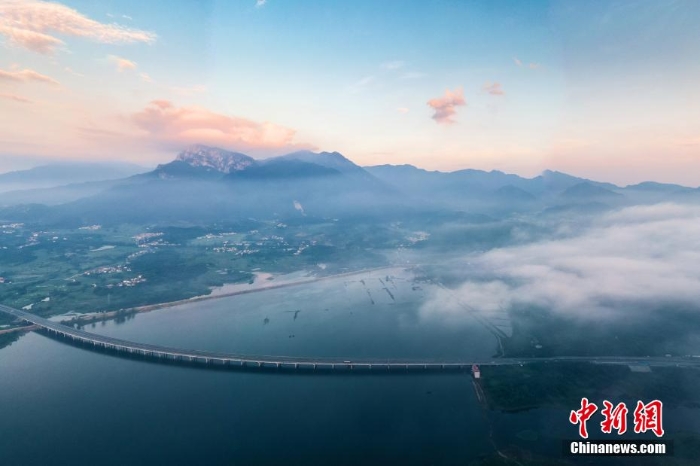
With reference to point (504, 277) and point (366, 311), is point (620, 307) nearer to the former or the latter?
point (504, 277)

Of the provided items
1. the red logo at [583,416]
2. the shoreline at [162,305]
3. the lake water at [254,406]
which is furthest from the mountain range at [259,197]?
the red logo at [583,416]

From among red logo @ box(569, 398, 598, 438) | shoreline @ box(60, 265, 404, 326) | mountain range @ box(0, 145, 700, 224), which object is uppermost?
mountain range @ box(0, 145, 700, 224)

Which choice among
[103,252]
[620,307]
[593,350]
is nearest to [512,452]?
[593,350]

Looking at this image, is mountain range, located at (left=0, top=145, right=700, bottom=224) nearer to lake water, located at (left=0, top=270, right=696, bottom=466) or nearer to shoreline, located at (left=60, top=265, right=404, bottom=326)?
shoreline, located at (left=60, top=265, right=404, bottom=326)

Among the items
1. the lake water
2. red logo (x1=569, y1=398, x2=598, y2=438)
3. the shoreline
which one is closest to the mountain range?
the shoreline

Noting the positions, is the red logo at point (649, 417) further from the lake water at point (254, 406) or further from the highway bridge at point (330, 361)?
the highway bridge at point (330, 361)

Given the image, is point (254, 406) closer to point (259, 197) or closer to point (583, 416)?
point (583, 416)

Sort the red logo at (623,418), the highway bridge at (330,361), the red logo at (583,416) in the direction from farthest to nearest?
the highway bridge at (330,361), the red logo at (583,416), the red logo at (623,418)

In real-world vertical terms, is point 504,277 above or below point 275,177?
below
